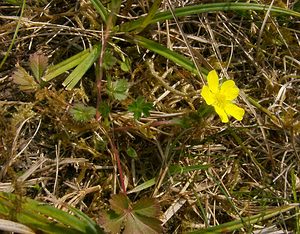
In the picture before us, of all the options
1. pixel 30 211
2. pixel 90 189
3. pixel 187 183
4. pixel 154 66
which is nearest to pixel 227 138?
pixel 187 183

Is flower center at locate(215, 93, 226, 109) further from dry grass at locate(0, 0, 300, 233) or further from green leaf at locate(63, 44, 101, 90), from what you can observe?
green leaf at locate(63, 44, 101, 90)

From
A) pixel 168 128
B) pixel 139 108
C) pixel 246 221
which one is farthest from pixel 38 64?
pixel 246 221

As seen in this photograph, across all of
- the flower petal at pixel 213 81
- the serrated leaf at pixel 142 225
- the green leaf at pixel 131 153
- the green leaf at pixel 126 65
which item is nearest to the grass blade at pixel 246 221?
the serrated leaf at pixel 142 225

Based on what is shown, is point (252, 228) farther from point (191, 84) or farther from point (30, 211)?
point (30, 211)

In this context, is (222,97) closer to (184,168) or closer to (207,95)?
(207,95)

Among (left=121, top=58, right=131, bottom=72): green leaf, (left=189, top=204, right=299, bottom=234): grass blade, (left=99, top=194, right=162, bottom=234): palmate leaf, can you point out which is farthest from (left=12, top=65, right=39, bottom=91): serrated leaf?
(left=189, top=204, right=299, bottom=234): grass blade

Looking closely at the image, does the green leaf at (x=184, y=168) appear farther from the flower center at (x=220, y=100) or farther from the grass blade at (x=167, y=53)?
the grass blade at (x=167, y=53)
